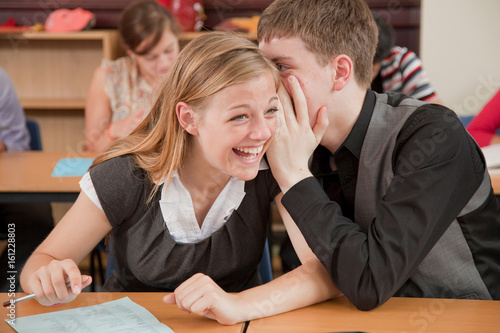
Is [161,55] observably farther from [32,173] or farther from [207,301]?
[207,301]

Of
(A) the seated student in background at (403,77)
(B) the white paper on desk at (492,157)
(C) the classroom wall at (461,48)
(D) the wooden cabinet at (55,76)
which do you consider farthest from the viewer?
(D) the wooden cabinet at (55,76)

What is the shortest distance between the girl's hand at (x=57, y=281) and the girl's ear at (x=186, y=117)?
41 cm

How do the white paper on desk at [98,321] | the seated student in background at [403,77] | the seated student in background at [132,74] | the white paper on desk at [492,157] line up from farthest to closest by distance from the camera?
the seated student in background at [403,77]
the seated student in background at [132,74]
the white paper on desk at [492,157]
the white paper on desk at [98,321]

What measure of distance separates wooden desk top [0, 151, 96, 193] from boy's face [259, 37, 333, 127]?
1.11 metres

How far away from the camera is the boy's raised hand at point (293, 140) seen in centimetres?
131

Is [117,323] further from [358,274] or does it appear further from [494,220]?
[494,220]

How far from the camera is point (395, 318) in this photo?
116 cm

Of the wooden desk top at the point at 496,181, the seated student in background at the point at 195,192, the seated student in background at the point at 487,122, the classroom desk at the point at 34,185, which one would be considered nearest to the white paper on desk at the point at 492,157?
the wooden desk top at the point at 496,181

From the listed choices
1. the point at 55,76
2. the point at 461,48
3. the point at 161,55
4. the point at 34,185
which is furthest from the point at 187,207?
the point at 55,76

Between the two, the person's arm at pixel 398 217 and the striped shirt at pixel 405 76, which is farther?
the striped shirt at pixel 405 76

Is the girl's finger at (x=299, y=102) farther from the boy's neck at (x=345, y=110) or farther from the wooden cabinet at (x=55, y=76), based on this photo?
the wooden cabinet at (x=55, y=76)

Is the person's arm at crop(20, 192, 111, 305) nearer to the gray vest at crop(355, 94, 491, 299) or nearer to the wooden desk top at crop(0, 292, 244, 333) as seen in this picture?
the wooden desk top at crop(0, 292, 244, 333)

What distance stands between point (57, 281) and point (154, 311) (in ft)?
0.65

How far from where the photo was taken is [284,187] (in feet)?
4.26
